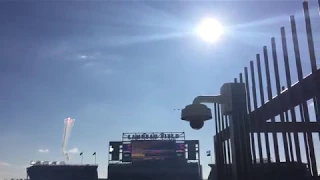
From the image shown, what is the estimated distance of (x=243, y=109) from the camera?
6.30 m

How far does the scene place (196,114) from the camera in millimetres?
5895

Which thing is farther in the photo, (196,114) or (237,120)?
(237,120)

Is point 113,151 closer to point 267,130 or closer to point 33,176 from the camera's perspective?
point 33,176

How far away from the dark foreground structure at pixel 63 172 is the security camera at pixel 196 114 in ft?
248

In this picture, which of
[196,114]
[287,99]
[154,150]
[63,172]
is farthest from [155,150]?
[196,114]

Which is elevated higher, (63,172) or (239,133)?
(239,133)

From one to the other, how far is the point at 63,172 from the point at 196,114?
77556 millimetres

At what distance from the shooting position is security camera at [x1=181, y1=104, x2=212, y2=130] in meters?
5.90

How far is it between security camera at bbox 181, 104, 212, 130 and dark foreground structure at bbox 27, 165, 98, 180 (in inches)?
2972

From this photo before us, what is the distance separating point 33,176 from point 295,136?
3082 inches

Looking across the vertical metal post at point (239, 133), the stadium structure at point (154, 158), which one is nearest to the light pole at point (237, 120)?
the vertical metal post at point (239, 133)

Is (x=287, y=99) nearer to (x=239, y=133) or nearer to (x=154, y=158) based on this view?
(x=239, y=133)

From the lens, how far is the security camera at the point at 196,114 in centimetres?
590

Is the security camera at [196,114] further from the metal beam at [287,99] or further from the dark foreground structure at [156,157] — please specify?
the dark foreground structure at [156,157]
